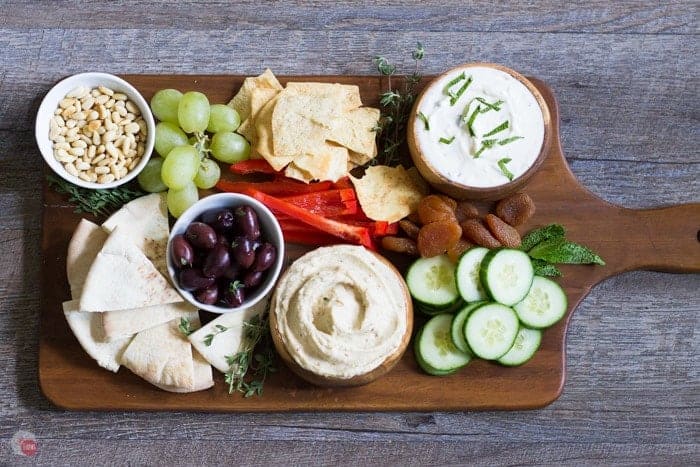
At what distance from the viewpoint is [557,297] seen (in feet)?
6.62

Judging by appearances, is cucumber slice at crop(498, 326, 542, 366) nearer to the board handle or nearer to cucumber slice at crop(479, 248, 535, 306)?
cucumber slice at crop(479, 248, 535, 306)

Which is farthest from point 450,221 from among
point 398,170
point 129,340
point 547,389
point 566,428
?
point 129,340

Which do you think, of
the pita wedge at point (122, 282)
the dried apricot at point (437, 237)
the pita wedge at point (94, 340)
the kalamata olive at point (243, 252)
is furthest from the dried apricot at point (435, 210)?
the pita wedge at point (94, 340)

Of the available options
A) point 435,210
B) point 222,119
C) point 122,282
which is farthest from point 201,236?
point 435,210

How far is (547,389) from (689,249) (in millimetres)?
599

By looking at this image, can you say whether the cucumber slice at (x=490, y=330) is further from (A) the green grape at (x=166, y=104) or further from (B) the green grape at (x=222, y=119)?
(A) the green grape at (x=166, y=104)

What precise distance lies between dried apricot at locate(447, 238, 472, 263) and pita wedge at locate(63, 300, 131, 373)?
36.7 inches

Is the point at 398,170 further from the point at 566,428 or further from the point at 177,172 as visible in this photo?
the point at 566,428

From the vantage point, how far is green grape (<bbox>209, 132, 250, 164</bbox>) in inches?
78.1

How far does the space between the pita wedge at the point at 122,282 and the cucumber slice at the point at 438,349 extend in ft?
2.26

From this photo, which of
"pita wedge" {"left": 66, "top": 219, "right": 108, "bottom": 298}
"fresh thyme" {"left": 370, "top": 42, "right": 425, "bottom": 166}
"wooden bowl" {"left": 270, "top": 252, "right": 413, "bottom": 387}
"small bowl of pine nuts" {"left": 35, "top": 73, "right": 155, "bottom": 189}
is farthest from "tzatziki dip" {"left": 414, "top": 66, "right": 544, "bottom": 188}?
"pita wedge" {"left": 66, "top": 219, "right": 108, "bottom": 298}

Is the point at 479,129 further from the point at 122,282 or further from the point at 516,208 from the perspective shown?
the point at 122,282

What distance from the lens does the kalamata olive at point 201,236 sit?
1.80 m

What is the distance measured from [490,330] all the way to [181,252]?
33.4 inches
